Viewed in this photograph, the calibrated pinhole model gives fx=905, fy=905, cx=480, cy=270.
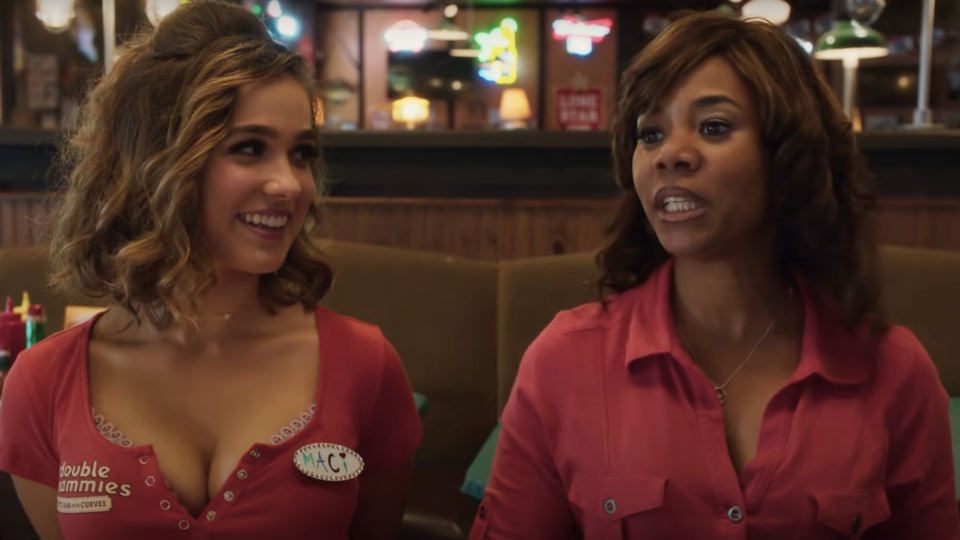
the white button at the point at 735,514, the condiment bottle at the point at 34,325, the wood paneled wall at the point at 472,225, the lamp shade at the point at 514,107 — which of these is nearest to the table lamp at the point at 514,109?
the lamp shade at the point at 514,107

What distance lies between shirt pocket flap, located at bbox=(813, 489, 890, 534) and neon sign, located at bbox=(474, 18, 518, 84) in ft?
29.8

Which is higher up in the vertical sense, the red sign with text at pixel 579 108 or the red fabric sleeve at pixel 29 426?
the red sign with text at pixel 579 108

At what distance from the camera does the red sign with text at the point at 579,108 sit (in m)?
8.86

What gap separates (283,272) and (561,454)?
568 millimetres

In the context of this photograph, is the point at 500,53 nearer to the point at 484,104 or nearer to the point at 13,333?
the point at 484,104

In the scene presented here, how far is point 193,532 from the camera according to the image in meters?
1.23

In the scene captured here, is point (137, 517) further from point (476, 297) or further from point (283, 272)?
point (476, 297)

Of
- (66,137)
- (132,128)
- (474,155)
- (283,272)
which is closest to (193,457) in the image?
(283,272)

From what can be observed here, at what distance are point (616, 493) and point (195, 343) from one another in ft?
2.29

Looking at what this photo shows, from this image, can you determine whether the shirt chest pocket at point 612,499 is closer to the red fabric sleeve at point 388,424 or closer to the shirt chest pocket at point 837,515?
the shirt chest pocket at point 837,515

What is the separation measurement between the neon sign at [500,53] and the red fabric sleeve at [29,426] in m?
8.96

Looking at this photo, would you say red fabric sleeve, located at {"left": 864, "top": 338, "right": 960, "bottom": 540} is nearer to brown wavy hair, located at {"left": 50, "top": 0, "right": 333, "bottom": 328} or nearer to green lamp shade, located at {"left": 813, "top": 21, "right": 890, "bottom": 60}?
brown wavy hair, located at {"left": 50, "top": 0, "right": 333, "bottom": 328}

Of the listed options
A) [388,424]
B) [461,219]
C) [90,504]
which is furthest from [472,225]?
[90,504]

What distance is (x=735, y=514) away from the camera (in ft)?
3.98
